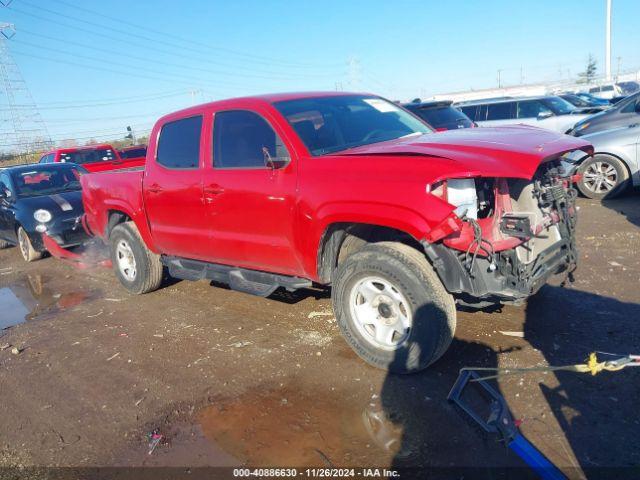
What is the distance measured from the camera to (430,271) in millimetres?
3324

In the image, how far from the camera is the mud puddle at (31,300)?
6.07 m

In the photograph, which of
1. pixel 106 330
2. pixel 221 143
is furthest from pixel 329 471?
pixel 106 330

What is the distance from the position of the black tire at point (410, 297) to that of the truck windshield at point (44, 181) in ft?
24.9

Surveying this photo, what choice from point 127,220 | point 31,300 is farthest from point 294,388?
point 31,300

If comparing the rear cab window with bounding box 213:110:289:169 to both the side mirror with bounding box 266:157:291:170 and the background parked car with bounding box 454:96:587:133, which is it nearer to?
the side mirror with bounding box 266:157:291:170

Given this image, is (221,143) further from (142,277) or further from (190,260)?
(142,277)

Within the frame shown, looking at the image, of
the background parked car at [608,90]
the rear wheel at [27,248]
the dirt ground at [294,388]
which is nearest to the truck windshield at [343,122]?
the dirt ground at [294,388]

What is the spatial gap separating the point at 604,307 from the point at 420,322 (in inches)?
81.1

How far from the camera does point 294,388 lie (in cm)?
360

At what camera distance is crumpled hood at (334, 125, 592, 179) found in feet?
9.96

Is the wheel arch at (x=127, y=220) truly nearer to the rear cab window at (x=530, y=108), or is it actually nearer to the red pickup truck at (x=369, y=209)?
the red pickup truck at (x=369, y=209)

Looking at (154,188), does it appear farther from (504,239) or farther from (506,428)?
(506,428)

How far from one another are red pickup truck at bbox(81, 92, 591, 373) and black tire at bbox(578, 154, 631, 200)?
4756 mm

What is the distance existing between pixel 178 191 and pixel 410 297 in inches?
105
